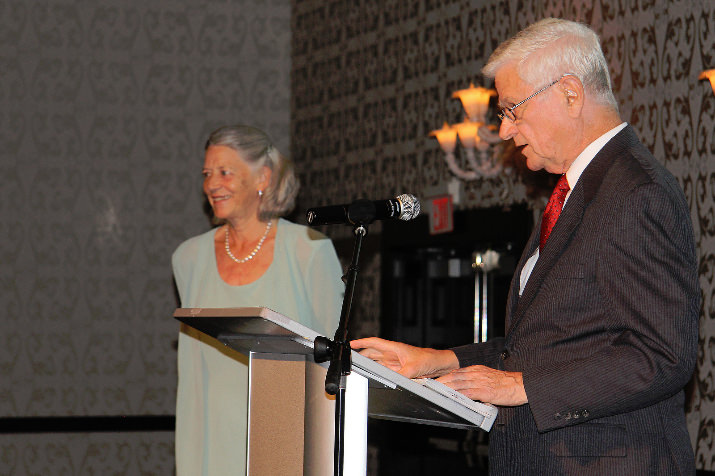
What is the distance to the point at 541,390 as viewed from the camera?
190 centimetres

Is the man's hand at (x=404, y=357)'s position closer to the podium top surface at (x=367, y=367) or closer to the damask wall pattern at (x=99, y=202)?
the podium top surface at (x=367, y=367)

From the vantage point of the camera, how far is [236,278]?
138 inches

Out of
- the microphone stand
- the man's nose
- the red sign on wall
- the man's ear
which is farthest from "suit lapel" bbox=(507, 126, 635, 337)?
the red sign on wall

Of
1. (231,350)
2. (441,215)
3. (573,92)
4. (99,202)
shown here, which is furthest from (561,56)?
(99,202)

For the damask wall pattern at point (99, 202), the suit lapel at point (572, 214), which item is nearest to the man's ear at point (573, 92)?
the suit lapel at point (572, 214)

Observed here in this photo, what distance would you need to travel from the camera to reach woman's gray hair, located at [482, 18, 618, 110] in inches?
84.4

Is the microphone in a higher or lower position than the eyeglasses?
lower

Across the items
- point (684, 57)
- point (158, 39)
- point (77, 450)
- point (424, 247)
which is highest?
point (158, 39)

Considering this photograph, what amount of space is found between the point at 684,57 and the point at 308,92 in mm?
3828

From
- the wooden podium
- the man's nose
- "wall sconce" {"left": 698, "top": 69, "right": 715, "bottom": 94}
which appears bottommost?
the wooden podium

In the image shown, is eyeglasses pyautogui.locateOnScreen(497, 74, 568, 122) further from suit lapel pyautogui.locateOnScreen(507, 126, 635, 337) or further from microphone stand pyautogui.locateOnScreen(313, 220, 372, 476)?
microphone stand pyautogui.locateOnScreen(313, 220, 372, 476)

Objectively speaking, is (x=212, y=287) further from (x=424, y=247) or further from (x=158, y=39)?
(x=158, y=39)

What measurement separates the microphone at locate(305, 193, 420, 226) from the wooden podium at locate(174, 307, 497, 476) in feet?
0.94

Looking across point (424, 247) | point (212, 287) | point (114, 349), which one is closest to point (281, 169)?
point (212, 287)
